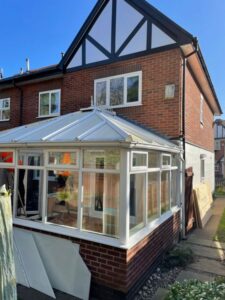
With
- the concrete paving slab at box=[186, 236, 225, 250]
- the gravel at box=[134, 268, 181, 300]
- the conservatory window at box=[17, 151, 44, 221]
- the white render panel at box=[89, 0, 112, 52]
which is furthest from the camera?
the white render panel at box=[89, 0, 112, 52]

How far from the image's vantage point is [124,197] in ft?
15.9

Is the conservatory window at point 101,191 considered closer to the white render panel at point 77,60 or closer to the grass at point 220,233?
the grass at point 220,233

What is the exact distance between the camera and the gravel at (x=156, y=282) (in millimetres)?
5102

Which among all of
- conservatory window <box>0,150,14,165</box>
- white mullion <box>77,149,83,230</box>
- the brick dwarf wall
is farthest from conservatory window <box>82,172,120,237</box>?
conservatory window <box>0,150,14,165</box>

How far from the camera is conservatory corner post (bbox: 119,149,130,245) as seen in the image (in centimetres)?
480

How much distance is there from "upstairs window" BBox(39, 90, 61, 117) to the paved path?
308 inches

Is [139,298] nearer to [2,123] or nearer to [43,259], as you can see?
[43,259]

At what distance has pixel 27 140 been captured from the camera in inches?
240

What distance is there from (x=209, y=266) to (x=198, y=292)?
3186 millimetres

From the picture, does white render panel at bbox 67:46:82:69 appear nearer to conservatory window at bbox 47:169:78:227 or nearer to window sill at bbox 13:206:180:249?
conservatory window at bbox 47:169:78:227

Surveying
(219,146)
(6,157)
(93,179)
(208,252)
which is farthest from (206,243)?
(219,146)

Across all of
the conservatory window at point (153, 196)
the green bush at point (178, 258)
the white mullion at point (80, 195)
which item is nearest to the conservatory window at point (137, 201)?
the conservatory window at point (153, 196)

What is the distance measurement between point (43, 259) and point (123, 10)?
9297 millimetres

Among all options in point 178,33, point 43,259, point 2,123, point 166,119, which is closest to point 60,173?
point 43,259
